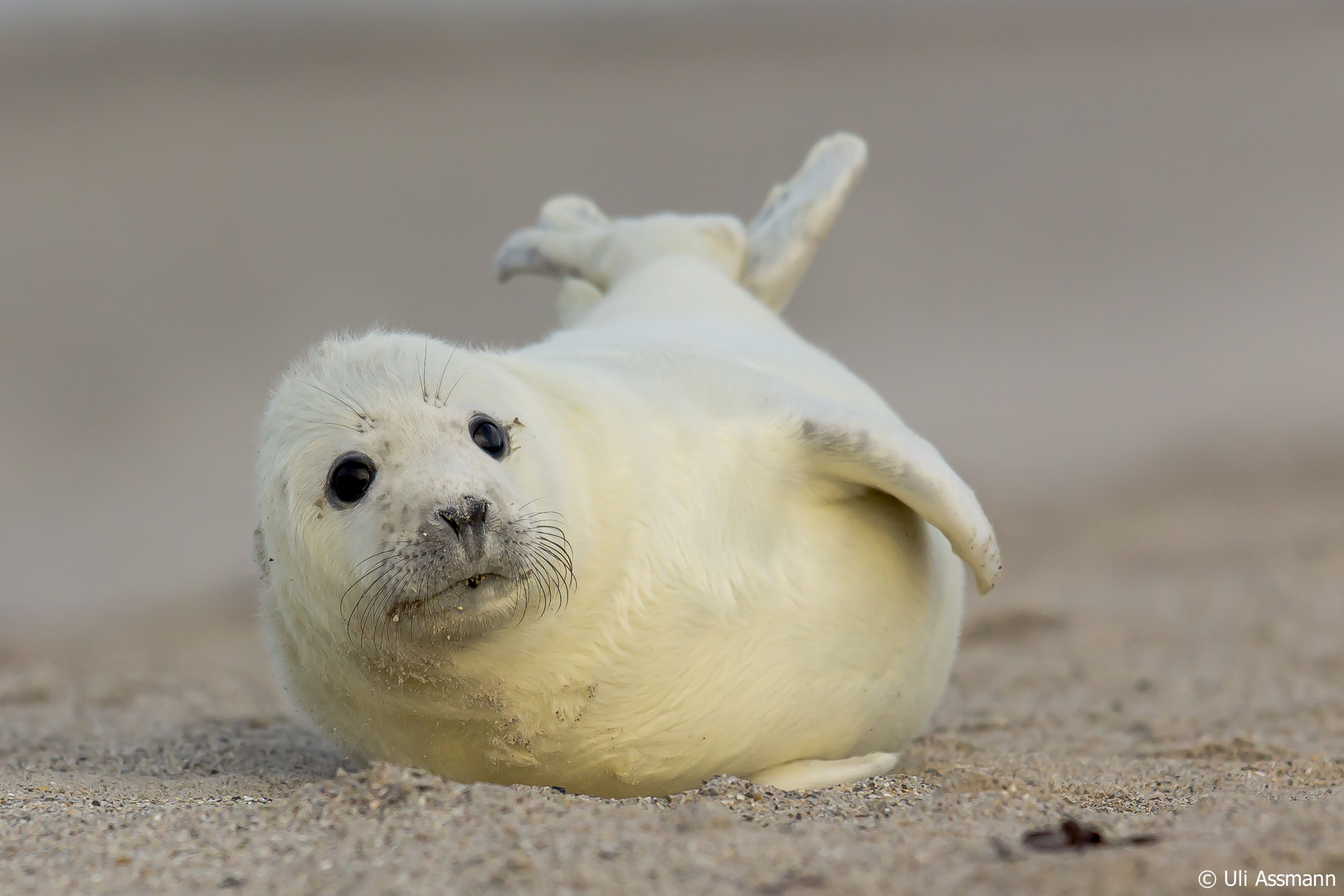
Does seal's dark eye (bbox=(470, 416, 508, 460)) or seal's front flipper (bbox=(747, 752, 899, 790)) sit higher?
seal's dark eye (bbox=(470, 416, 508, 460))

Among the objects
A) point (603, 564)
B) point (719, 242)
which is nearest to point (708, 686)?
point (603, 564)

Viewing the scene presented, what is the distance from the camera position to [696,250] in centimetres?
583

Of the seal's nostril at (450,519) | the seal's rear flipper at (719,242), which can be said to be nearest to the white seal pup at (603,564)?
the seal's nostril at (450,519)

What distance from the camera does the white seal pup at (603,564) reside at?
119 inches

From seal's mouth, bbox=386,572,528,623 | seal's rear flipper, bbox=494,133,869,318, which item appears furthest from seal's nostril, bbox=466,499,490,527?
seal's rear flipper, bbox=494,133,869,318

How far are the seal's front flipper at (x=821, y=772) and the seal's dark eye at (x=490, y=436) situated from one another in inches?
36.8

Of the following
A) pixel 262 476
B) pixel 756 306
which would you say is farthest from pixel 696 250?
pixel 262 476

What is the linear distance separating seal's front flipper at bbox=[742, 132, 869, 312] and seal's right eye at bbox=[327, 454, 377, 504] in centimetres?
303

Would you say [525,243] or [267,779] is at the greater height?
[525,243]

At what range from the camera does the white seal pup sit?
9.90 ft

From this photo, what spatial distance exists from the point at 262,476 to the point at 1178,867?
6.43 ft

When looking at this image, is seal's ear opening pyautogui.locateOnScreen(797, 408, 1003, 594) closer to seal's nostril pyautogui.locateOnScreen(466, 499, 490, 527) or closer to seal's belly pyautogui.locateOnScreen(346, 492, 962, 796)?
seal's belly pyautogui.locateOnScreen(346, 492, 962, 796)

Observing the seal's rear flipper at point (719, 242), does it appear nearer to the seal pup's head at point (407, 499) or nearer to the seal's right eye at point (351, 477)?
the seal pup's head at point (407, 499)

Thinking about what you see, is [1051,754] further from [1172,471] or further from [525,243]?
[1172,471]
